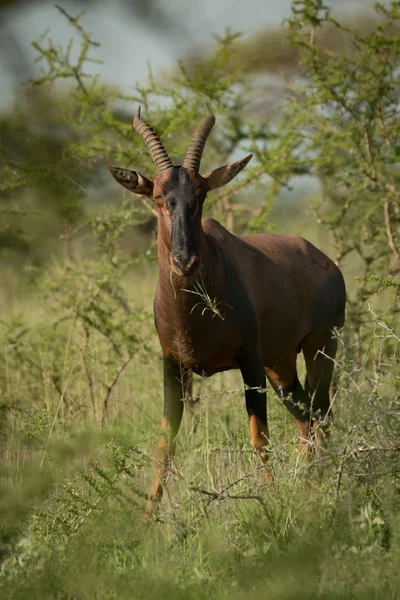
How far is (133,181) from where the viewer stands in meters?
5.51

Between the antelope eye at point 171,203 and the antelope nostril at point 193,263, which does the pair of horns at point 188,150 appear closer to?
the antelope eye at point 171,203

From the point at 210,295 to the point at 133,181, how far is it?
34.3 inches

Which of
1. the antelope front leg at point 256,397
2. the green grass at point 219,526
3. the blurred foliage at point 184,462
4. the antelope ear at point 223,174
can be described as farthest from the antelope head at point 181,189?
the green grass at point 219,526

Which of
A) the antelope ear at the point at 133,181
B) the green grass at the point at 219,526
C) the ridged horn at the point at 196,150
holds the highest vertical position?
the ridged horn at the point at 196,150

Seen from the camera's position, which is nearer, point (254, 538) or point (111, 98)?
point (254, 538)

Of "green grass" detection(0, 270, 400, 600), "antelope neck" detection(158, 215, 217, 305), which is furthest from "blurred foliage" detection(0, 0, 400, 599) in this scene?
"antelope neck" detection(158, 215, 217, 305)

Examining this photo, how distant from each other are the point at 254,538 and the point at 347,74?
5096 millimetres

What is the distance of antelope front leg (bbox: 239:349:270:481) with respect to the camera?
18.2 ft

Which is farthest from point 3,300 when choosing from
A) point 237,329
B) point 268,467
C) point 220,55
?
point 268,467

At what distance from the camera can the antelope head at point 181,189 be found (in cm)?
489

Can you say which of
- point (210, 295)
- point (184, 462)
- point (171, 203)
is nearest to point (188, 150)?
point (171, 203)

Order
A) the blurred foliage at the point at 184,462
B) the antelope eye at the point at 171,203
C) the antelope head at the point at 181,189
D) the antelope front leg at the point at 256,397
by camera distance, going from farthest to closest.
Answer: the antelope front leg at the point at 256,397 → the antelope eye at the point at 171,203 → the antelope head at the point at 181,189 → the blurred foliage at the point at 184,462

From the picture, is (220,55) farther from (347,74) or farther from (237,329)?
(237,329)

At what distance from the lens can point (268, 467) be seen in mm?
4402
